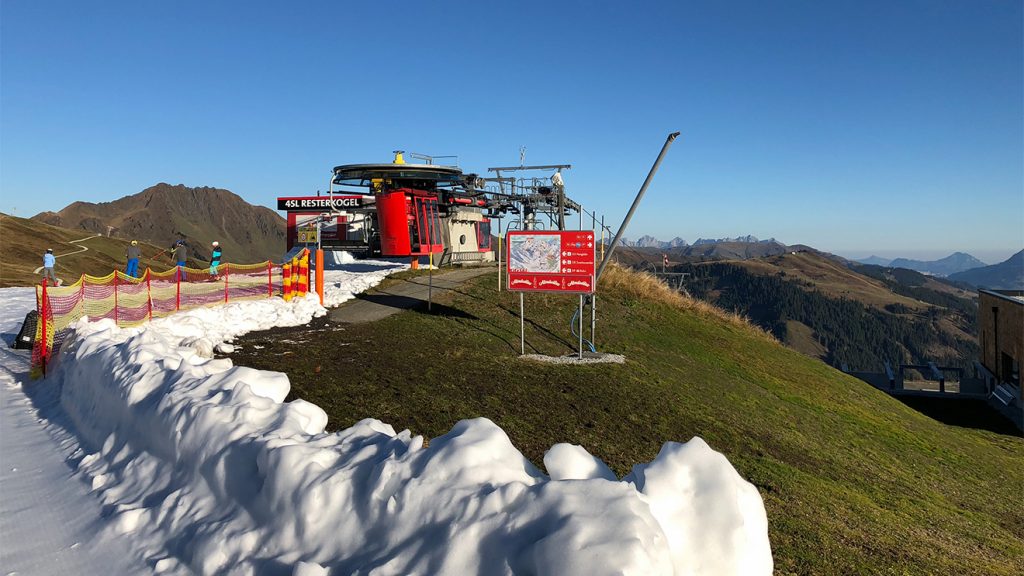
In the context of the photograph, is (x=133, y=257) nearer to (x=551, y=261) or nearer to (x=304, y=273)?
(x=304, y=273)

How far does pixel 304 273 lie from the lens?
745 inches

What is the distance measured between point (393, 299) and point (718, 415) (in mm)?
11654

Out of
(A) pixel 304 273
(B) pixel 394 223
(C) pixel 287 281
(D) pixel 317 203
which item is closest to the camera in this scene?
(C) pixel 287 281

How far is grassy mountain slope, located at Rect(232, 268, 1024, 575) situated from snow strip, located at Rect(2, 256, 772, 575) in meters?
2.03

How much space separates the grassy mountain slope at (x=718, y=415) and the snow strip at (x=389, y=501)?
2032mm

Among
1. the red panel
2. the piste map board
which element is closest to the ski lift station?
the red panel

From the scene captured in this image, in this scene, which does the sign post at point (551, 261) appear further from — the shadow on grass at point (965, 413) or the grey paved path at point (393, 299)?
the shadow on grass at point (965, 413)

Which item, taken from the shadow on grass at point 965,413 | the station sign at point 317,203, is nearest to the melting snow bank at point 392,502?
the shadow on grass at point 965,413

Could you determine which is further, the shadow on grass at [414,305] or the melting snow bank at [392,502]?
the shadow on grass at [414,305]

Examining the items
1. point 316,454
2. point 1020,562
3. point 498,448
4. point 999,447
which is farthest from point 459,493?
point 999,447

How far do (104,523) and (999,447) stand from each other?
20.7m

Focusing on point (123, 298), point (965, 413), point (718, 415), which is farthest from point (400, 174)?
point (965, 413)

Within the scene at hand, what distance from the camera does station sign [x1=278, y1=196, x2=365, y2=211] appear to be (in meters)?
36.0

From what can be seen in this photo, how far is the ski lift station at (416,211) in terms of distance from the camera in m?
24.5
